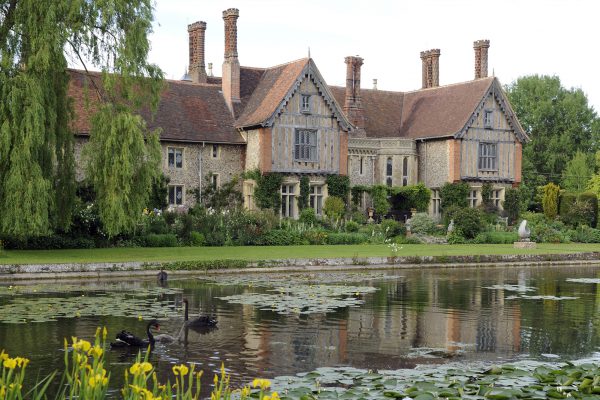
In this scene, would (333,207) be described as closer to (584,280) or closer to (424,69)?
(424,69)

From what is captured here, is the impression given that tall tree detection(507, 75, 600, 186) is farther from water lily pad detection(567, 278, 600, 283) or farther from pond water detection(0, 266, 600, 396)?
pond water detection(0, 266, 600, 396)

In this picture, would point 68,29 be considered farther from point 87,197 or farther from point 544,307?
point 544,307

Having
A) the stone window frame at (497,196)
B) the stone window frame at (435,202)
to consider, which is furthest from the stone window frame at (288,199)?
the stone window frame at (497,196)

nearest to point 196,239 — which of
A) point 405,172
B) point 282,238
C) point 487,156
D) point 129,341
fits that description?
point 282,238

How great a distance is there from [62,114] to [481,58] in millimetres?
30276

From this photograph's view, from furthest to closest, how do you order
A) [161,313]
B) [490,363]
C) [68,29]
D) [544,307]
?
[68,29], [544,307], [161,313], [490,363]

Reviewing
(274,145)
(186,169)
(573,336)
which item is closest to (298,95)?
(274,145)

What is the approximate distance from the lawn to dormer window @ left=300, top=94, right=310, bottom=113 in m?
10.3

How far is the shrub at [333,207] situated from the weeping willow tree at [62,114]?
637 inches

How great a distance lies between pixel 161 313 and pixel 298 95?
1079 inches

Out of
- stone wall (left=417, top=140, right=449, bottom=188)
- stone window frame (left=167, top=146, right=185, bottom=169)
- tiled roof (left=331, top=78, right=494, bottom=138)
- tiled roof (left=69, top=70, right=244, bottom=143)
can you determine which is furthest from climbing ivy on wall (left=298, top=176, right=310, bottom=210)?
stone wall (left=417, top=140, right=449, bottom=188)

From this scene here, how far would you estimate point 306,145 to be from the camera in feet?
143

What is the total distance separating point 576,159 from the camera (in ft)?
223

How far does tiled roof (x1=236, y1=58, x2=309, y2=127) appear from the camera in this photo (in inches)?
1671
